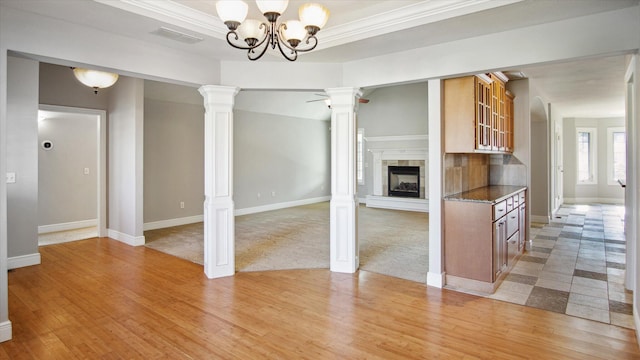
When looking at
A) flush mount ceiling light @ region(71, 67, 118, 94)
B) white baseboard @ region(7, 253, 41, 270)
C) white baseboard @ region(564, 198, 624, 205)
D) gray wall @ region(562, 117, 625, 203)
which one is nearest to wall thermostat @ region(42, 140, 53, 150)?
flush mount ceiling light @ region(71, 67, 118, 94)

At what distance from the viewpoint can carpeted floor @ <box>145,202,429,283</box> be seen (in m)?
4.62

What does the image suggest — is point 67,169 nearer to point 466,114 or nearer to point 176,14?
point 176,14

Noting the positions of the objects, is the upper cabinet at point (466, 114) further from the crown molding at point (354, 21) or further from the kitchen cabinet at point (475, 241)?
the crown molding at point (354, 21)

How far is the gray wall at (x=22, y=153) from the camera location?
4391mm

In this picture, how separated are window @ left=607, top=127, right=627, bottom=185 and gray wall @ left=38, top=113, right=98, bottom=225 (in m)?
13.8

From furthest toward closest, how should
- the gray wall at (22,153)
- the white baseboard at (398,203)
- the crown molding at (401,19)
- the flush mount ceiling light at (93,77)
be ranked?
the white baseboard at (398,203)
the flush mount ceiling light at (93,77)
the gray wall at (22,153)
the crown molding at (401,19)

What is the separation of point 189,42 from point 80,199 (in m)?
5.30

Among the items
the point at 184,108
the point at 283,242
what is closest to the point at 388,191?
the point at 283,242

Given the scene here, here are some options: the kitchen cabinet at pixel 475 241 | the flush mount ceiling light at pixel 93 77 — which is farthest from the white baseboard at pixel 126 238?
the kitchen cabinet at pixel 475 241

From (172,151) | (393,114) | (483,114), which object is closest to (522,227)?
(483,114)

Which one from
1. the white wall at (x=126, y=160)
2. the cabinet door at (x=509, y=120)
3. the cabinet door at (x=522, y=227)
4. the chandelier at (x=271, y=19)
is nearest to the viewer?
the chandelier at (x=271, y=19)

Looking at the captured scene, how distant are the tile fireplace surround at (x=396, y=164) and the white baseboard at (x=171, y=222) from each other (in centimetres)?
473

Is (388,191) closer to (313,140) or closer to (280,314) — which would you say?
(313,140)

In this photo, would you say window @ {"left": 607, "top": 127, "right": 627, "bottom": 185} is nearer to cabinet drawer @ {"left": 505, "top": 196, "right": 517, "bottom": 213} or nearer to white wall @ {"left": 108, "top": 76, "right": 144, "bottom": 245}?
cabinet drawer @ {"left": 505, "top": 196, "right": 517, "bottom": 213}
